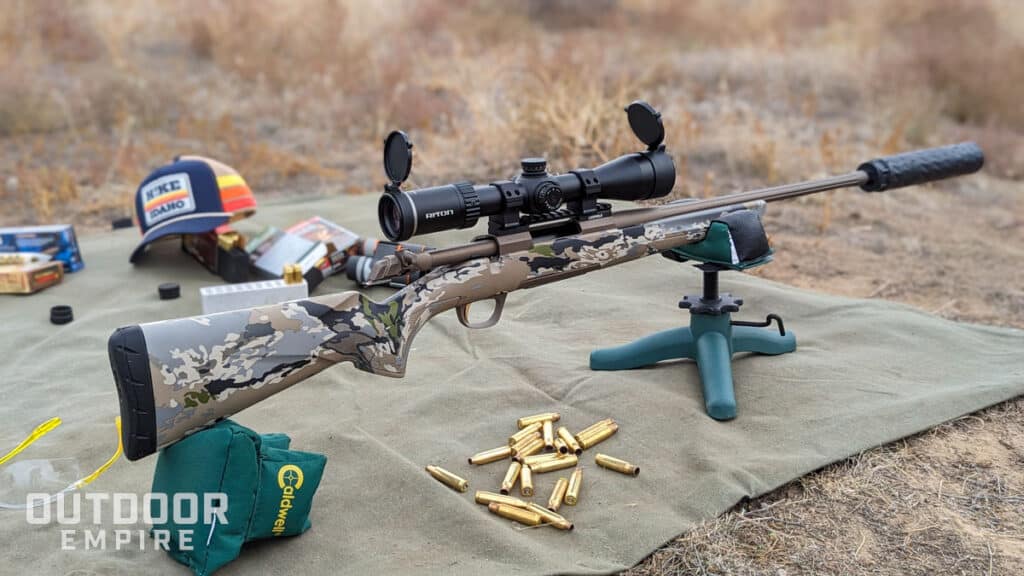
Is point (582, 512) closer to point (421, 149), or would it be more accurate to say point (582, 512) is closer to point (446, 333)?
point (446, 333)

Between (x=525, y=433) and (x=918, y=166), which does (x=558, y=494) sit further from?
(x=918, y=166)

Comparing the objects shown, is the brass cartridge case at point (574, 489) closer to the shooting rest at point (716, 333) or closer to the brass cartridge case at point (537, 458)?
the brass cartridge case at point (537, 458)

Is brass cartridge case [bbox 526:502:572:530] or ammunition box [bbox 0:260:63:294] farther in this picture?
ammunition box [bbox 0:260:63:294]

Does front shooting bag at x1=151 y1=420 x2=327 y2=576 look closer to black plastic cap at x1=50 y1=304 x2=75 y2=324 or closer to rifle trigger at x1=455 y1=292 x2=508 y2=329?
rifle trigger at x1=455 y1=292 x2=508 y2=329

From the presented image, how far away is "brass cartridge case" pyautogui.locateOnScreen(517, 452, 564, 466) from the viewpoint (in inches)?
136

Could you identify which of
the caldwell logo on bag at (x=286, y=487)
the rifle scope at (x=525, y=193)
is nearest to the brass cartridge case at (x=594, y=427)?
the rifle scope at (x=525, y=193)

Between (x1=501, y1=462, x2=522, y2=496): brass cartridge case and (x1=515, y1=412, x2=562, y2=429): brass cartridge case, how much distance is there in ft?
0.94

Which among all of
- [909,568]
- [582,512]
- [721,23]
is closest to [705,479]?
[582,512]

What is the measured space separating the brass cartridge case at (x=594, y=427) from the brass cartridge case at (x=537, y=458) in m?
0.14

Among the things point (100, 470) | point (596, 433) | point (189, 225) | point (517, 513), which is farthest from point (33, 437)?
point (189, 225)

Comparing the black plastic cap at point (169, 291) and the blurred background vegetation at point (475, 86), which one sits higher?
the blurred background vegetation at point (475, 86)

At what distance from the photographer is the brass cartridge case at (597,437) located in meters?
3.58

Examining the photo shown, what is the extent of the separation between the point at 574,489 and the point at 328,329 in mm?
1076

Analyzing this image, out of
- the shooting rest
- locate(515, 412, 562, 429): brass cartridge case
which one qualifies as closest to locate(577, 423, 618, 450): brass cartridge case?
locate(515, 412, 562, 429): brass cartridge case
